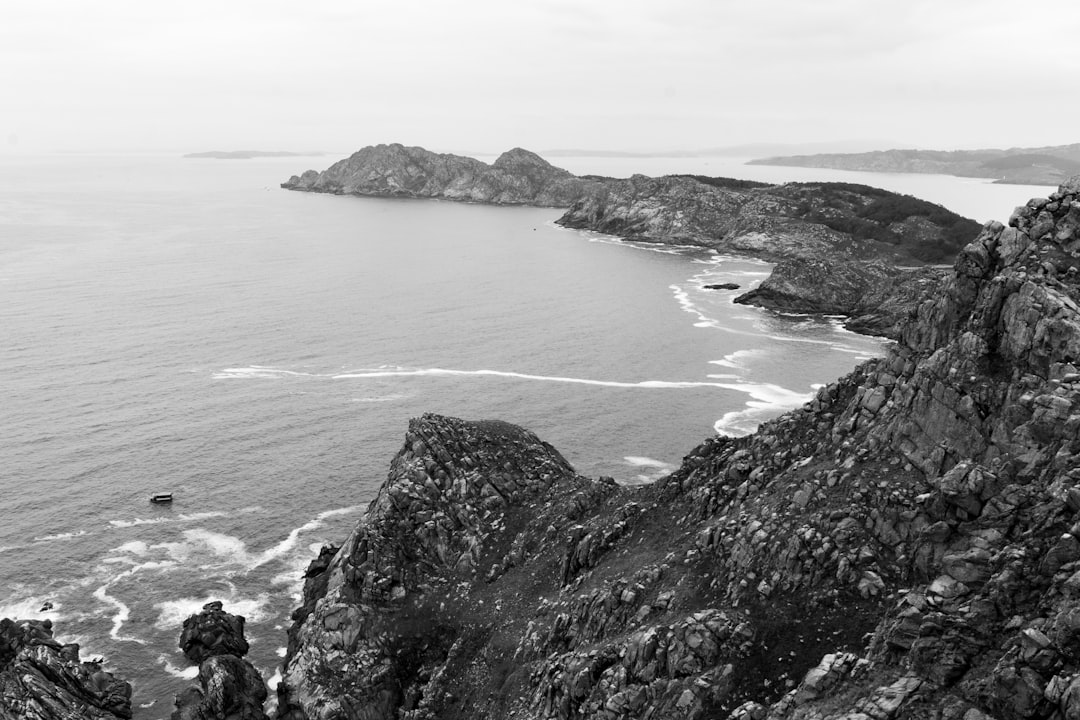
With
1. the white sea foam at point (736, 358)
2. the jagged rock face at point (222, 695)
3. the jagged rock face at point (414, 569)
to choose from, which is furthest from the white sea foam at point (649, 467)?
the jagged rock face at point (222, 695)

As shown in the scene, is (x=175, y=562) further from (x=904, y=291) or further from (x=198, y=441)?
(x=904, y=291)

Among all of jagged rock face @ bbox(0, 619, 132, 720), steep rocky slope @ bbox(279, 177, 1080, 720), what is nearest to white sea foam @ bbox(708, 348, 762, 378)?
steep rocky slope @ bbox(279, 177, 1080, 720)

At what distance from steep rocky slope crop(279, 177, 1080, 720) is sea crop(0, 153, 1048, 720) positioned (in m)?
12.4

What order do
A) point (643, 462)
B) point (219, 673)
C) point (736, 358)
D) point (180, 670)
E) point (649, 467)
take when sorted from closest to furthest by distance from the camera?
point (219, 673) < point (180, 670) < point (649, 467) < point (643, 462) < point (736, 358)

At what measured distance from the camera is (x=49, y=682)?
52938 mm

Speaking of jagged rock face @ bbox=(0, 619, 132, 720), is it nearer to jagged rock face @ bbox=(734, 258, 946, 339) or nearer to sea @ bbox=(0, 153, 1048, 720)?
sea @ bbox=(0, 153, 1048, 720)

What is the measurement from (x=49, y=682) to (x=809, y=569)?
46.9 m

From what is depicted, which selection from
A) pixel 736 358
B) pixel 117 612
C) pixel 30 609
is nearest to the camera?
pixel 30 609

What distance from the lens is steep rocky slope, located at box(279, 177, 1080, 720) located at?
35000 millimetres

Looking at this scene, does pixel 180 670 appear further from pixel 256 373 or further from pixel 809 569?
pixel 256 373

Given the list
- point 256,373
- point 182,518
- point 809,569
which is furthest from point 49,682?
point 256,373

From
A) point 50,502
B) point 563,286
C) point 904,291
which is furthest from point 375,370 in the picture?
point 904,291

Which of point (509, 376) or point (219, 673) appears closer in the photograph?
point (219, 673)

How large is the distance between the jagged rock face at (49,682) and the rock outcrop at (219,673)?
4.53 metres
